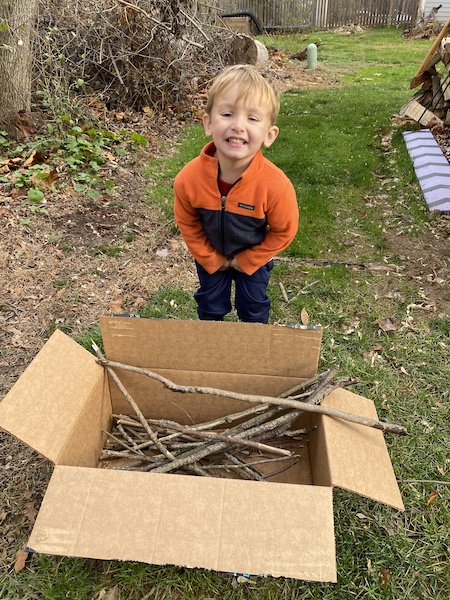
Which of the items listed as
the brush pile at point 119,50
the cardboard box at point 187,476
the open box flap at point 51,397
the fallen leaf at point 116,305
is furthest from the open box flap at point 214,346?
the brush pile at point 119,50

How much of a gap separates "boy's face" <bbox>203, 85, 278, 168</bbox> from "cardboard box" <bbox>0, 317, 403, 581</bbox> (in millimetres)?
790

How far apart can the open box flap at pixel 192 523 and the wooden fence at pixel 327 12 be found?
1771 centimetres

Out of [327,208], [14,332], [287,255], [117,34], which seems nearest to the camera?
[14,332]

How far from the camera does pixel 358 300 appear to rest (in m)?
3.57

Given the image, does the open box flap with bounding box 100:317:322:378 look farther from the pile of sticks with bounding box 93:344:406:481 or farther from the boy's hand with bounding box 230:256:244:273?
the boy's hand with bounding box 230:256:244:273

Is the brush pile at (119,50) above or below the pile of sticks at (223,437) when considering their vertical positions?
above

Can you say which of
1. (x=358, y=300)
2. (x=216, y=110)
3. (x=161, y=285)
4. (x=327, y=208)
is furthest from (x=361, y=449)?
(x=327, y=208)

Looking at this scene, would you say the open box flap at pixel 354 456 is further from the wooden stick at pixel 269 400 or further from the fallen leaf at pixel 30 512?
the fallen leaf at pixel 30 512

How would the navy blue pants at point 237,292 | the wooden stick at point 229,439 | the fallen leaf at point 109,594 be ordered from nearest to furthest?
the fallen leaf at point 109,594 < the wooden stick at point 229,439 < the navy blue pants at point 237,292

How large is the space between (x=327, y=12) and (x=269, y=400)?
2007cm

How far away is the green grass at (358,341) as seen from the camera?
188cm

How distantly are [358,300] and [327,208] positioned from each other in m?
1.73

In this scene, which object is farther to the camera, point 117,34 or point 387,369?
point 117,34

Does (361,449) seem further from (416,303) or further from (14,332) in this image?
(14,332)
